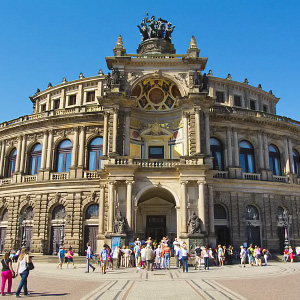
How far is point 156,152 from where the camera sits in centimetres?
3638

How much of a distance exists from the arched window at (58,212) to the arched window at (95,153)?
517 centimetres

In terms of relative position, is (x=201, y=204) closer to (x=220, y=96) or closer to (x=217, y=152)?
(x=217, y=152)

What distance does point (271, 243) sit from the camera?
3650cm

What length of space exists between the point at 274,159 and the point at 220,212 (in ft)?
32.5

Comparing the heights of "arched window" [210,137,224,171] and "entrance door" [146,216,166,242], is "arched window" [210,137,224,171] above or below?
above

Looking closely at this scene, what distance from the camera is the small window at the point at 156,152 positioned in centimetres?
3628

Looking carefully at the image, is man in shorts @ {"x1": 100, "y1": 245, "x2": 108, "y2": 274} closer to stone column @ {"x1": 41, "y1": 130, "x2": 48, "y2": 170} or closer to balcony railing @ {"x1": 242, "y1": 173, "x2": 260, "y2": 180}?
stone column @ {"x1": 41, "y1": 130, "x2": 48, "y2": 170}

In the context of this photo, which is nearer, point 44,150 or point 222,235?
point 222,235

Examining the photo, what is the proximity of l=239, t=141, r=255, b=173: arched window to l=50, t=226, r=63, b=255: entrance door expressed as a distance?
68.8 ft

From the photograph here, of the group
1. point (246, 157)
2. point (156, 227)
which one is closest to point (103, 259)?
point (156, 227)

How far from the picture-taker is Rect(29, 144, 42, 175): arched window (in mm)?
40156

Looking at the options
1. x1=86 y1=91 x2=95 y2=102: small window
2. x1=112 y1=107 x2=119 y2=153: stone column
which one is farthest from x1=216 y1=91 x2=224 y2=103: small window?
x1=112 y1=107 x2=119 y2=153: stone column

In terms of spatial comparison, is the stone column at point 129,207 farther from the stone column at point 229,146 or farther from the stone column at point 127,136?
the stone column at point 229,146

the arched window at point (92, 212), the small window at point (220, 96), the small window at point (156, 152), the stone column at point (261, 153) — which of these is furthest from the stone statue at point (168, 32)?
the arched window at point (92, 212)
